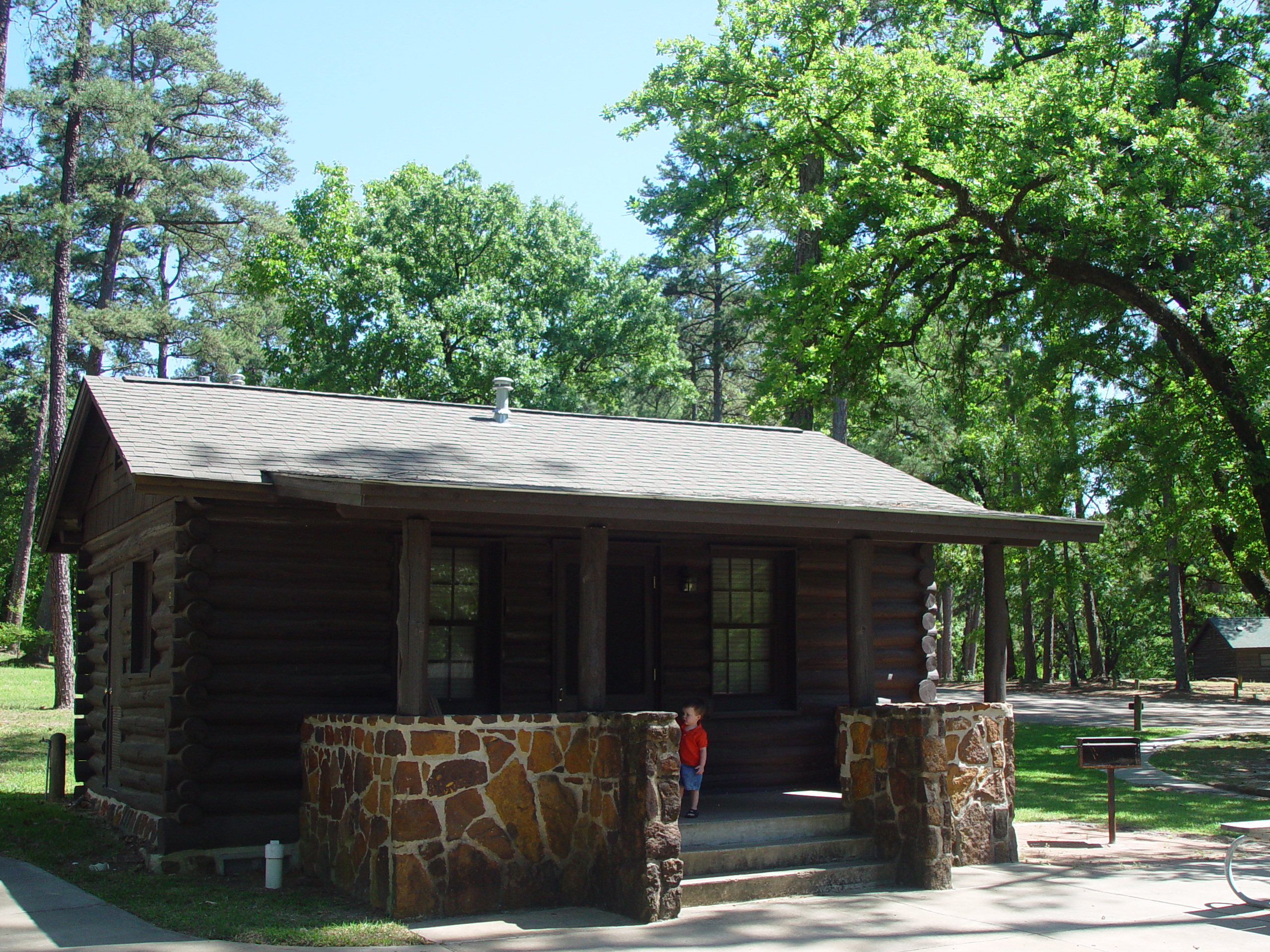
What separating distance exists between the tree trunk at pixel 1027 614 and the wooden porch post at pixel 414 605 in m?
30.1

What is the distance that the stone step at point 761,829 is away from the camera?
28.6 feet

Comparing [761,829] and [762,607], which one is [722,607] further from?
[761,829]

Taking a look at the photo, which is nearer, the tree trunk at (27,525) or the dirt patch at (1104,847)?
the dirt patch at (1104,847)

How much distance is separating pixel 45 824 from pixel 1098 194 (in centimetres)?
1537

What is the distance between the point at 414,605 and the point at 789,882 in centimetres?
348

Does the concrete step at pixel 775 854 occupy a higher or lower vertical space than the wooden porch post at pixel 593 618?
lower

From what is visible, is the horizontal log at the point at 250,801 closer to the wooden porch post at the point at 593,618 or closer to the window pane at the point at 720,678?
the wooden porch post at the point at 593,618

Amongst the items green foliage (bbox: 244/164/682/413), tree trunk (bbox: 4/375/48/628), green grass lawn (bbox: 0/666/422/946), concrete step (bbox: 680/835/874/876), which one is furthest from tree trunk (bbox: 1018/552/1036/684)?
green grass lawn (bbox: 0/666/422/946)

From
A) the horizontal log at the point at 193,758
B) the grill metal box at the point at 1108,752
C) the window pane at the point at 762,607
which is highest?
the window pane at the point at 762,607

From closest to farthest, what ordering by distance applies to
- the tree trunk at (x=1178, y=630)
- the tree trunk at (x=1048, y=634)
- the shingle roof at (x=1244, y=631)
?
the tree trunk at (x=1178, y=630)
the tree trunk at (x=1048, y=634)
the shingle roof at (x=1244, y=631)

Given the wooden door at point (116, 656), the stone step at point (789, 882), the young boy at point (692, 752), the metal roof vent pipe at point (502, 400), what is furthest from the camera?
the metal roof vent pipe at point (502, 400)

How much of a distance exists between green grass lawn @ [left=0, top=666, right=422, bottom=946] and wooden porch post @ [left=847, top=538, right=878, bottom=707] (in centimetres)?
453

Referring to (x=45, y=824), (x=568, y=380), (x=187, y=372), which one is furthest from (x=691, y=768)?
(x=187, y=372)

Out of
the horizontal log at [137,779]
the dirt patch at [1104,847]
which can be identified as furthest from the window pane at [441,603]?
the dirt patch at [1104,847]
